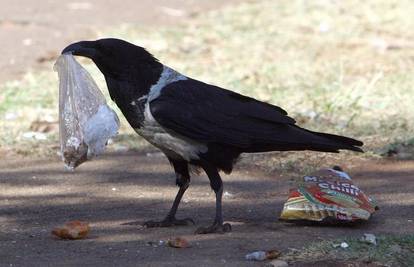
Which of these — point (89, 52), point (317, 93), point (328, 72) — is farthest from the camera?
point (328, 72)

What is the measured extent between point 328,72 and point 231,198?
12.7 feet

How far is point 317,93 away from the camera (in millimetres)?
8758

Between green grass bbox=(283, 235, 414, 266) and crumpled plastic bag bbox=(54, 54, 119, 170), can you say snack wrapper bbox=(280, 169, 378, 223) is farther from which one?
crumpled plastic bag bbox=(54, 54, 119, 170)

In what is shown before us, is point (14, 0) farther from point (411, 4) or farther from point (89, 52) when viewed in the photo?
point (89, 52)

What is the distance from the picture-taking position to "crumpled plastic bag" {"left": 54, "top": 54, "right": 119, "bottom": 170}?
5215 millimetres

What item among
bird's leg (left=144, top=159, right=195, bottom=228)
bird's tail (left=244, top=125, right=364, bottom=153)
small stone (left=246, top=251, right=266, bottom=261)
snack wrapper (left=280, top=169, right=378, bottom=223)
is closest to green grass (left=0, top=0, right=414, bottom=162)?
snack wrapper (left=280, top=169, right=378, bottom=223)

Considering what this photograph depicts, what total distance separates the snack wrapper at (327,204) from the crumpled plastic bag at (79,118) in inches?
40.5

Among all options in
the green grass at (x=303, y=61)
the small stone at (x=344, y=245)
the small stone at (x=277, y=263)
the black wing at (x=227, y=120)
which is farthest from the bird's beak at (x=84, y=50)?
the green grass at (x=303, y=61)

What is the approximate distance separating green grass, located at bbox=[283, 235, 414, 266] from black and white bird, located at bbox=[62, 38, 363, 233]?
61 centimetres

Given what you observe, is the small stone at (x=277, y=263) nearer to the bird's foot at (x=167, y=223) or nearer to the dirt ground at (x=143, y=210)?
the dirt ground at (x=143, y=210)

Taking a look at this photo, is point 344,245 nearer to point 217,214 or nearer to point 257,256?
point 257,256

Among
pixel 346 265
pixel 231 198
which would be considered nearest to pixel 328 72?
pixel 231 198

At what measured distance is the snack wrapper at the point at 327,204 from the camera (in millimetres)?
5305

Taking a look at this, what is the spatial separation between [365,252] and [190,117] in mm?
1105
